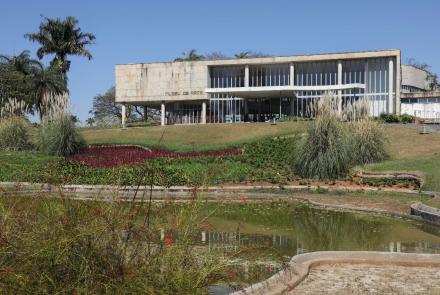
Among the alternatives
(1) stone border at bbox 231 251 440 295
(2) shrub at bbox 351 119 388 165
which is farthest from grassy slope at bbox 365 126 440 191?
(1) stone border at bbox 231 251 440 295

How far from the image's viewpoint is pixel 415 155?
79.0 feet

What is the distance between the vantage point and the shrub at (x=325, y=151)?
20031 millimetres

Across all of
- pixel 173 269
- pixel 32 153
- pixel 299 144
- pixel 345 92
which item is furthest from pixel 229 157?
pixel 345 92

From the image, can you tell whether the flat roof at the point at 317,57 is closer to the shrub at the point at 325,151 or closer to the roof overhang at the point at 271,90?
the roof overhang at the point at 271,90

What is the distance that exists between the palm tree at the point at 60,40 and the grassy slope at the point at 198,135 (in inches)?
685

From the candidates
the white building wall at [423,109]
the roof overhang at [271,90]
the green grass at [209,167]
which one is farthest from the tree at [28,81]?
the white building wall at [423,109]

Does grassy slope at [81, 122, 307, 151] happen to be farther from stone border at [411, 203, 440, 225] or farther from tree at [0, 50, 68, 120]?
stone border at [411, 203, 440, 225]

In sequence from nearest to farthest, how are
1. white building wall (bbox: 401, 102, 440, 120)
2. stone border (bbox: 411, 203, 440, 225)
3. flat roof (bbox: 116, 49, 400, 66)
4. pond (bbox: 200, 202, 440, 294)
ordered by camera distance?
pond (bbox: 200, 202, 440, 294), stone border (bbox: 411, 203, 440, 225), flat roof (bbox: 116, 49, 400, 66), white building wall (bbox: 401, 102, 440, 120)

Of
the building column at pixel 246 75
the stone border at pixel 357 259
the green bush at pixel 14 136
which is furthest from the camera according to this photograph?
the building column at pixel 246 75

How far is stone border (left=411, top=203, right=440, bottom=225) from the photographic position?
452 inches

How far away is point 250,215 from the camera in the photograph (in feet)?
42.0

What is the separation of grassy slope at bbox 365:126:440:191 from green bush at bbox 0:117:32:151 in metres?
17.0

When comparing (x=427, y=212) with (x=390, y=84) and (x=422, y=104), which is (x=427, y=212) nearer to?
(x=390, y=84)

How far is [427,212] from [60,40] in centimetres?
4804
